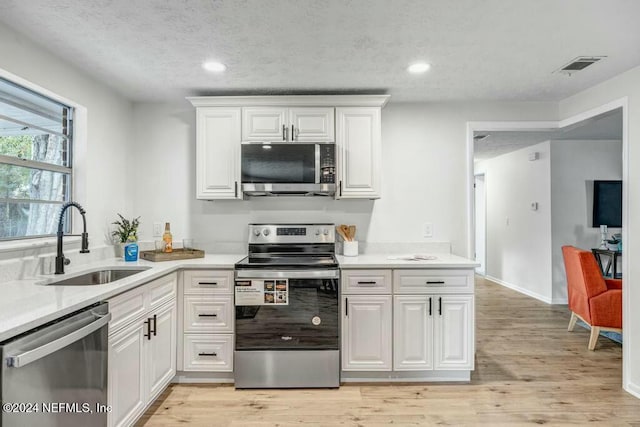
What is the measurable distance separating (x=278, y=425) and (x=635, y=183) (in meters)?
2.88

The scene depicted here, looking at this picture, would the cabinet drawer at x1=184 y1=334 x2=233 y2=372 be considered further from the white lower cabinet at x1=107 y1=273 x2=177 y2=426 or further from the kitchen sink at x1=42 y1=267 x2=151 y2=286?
the kitchen sink at x1=42 y1=267 x2=151 y2=286

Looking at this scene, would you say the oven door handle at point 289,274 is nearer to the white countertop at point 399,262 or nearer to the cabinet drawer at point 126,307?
the white countertop at point 399,262

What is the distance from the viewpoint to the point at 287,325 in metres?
2.66

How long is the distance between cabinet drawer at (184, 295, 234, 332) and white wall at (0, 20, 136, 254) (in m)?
0.89

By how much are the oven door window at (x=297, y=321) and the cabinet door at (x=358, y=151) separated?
2.83 feet

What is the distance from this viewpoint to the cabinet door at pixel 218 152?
3.09m

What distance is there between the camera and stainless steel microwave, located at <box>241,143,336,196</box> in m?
3.01

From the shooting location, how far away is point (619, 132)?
15.7 feet

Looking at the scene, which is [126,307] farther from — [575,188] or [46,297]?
[575,188]

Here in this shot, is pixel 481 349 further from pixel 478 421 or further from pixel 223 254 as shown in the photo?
pixel 223 254

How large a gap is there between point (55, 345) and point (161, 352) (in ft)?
3.76

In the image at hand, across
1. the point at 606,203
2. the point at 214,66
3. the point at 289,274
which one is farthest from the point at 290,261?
the point at 606,203

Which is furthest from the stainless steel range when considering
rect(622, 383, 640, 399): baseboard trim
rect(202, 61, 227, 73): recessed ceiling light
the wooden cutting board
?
rect(622, 383, 640, 399): baseboard trim

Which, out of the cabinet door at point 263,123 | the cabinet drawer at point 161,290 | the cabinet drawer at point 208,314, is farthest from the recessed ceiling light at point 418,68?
the cabinet drawer at point 161,290
